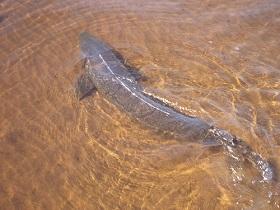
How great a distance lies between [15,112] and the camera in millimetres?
5363

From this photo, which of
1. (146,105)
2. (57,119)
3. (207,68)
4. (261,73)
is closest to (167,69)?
(207,68)

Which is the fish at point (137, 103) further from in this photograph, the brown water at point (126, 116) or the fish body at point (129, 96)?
the brown water at point (126, 116)

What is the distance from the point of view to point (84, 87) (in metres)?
5.61

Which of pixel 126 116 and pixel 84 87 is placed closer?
pixel 126 116

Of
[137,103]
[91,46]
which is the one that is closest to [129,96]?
[137,103]

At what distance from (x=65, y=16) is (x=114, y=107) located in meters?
2.25

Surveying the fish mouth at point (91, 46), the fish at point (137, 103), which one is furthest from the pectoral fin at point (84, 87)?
→ the fish mouth at point (91, 46)

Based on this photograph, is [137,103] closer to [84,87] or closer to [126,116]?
[126,116]

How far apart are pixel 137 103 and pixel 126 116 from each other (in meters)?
0.25

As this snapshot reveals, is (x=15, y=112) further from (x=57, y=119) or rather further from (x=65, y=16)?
(x=65, y=16)

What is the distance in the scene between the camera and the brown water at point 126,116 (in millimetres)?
4527

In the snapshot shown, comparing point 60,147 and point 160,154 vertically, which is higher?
point 60,147

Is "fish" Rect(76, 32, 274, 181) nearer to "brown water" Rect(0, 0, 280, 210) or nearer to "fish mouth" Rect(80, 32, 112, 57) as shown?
"fish mouth" Rect(80, 32, 112, 57)

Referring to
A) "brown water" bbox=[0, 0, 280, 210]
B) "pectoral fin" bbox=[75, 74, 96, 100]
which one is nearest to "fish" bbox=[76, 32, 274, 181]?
"pectoral fin" bbox=[75, 74, 96, 100]
